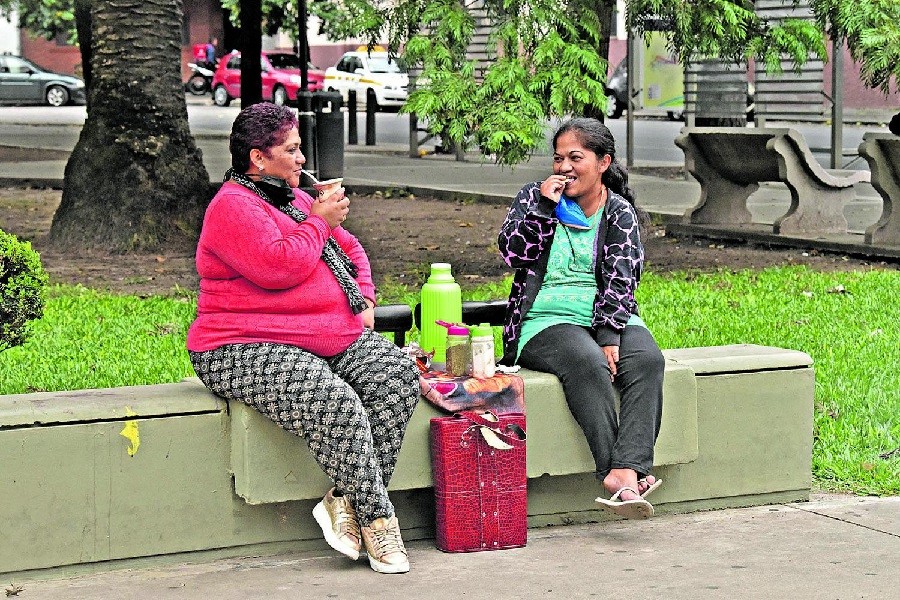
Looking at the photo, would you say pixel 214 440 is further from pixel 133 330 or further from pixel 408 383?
pixel 133 330

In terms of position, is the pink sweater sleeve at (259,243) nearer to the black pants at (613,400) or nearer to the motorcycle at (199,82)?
the black pants at (613,400)

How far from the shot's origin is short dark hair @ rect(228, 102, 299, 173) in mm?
4688

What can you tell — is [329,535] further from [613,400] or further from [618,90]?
[618,90]

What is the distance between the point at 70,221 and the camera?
11.3 m

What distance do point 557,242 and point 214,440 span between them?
1427 millimetres

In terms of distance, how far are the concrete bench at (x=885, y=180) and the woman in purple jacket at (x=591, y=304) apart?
239 inches

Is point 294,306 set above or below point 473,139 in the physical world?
below

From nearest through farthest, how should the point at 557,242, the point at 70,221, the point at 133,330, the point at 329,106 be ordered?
1. the point at 557,242
2. the point at 133,330
3. the point at 70,221
4. the point at 329,106

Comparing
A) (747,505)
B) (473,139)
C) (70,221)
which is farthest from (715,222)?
(747,505)

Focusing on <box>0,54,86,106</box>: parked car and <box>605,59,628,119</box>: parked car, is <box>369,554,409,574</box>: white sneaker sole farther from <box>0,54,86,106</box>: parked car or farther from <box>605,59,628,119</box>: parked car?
<box>0,54,86,106</box>: parked car

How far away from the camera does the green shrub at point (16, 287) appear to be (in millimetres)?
5402

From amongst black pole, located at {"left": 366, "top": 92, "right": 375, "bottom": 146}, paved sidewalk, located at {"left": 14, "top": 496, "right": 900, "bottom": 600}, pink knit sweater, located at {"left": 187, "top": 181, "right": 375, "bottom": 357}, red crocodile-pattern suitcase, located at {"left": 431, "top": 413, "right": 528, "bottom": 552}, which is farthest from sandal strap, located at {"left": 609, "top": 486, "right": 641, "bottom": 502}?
black pole, located at {"left": 366, "top": 92, "right": 375, "bottom": 146}

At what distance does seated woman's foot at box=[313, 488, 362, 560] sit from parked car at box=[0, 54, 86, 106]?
126 feet

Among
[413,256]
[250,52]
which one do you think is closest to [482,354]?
[413,256]
